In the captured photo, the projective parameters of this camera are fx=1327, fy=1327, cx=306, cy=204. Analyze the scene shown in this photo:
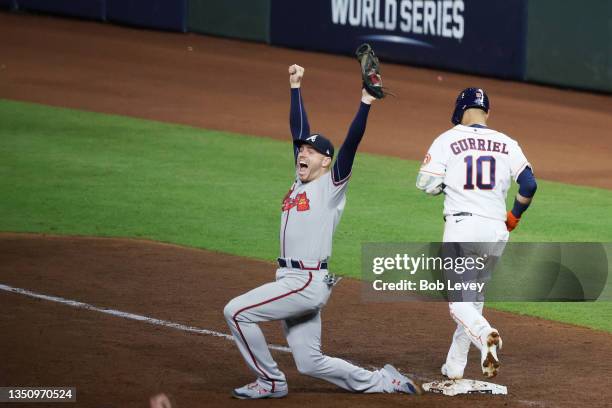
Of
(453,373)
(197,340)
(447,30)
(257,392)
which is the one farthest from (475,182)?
(447,30)

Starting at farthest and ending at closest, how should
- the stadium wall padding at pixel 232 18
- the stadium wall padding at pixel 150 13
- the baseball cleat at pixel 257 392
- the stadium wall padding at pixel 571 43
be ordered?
the stadium wall padding at pixel 150 13 → the stadium wall padding at pixel 232 18 → the stadium wall padding at pixel 571 43 → the baseball cleat at pixel 257 392

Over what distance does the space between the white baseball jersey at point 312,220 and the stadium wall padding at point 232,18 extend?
1729 cm

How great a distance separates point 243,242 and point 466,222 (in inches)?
175

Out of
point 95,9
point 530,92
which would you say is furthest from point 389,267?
point 95,9

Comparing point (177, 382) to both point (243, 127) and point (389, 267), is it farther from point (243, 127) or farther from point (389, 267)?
point (243, 127)

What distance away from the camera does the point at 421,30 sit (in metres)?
22.2

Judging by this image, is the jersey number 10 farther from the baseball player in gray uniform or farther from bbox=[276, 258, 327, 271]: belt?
bbox=[276, 258, 327, 271]: belt

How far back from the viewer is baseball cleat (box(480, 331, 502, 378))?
24.0 feet

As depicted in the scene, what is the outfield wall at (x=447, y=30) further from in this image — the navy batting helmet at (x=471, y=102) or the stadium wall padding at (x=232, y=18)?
the navy batting helmet at (x=471, y=102)

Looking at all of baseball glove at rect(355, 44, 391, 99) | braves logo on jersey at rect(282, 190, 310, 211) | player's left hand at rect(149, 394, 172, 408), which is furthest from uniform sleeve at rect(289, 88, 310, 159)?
player's left hand at rect(149, 394, 172, 408)

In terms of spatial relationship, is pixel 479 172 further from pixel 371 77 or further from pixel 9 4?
pixel 9 4

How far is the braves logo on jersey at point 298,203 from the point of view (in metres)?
7.55

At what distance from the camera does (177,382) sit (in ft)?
25.9

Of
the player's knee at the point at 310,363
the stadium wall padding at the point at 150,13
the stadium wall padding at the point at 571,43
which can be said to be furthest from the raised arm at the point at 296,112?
the stadium wall padding at the point at 150,13
